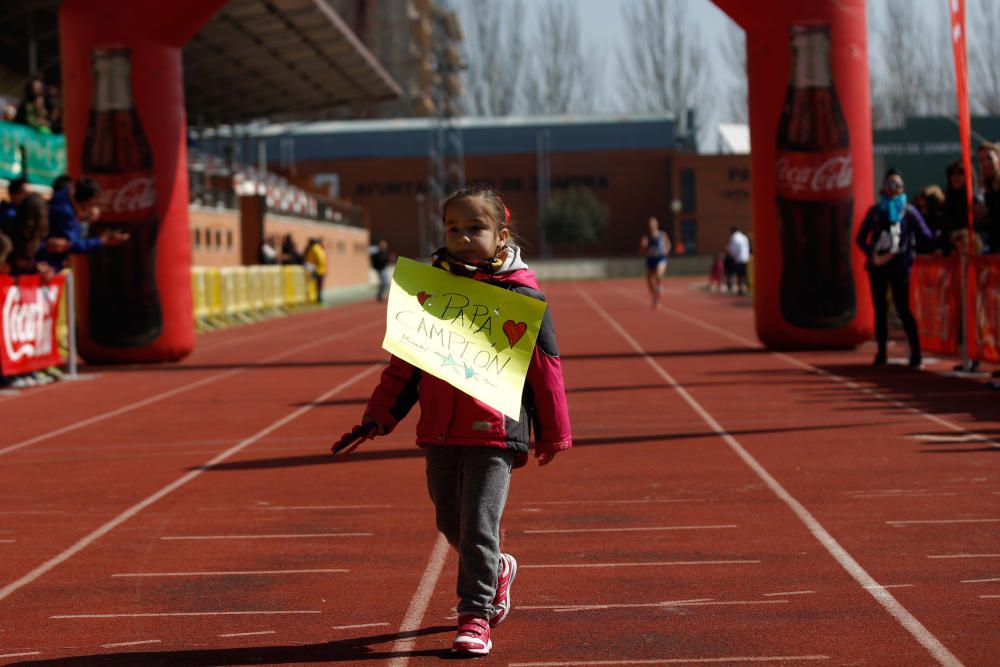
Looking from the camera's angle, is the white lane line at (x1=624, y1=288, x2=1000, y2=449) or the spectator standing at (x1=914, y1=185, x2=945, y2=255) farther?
the spectator standing at (x1=914, y1=185, x2=945, y2=255)

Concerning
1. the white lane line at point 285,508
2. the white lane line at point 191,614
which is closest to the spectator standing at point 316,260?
the white lane line at point 285,508

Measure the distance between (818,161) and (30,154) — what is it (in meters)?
12.7

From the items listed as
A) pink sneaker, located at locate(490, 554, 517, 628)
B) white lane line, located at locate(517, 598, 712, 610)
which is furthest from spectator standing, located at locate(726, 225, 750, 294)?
pink sneaker, located at locate(490, 554, 517, 628)

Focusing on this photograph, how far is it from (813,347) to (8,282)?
29.9ft

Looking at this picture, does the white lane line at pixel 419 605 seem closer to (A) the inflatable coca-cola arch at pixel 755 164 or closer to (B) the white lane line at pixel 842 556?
(B) the white lane line at pixel 842 556

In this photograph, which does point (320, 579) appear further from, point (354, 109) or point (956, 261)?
point (354, 109)

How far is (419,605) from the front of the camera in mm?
5797

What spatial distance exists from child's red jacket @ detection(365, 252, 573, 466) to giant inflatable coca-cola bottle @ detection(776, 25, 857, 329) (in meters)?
14.0

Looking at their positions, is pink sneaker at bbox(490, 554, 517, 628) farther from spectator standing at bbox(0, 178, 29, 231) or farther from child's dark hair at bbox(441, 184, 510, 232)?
spectator standing at bbox(0, 178, 29, 231)

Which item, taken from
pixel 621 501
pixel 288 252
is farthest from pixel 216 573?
pixel 288 252

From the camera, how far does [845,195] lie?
18.9 meters

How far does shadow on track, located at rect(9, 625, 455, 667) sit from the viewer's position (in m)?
4.98

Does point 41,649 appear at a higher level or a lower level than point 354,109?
lower

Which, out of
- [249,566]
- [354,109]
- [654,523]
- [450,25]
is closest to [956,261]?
[654,523]
